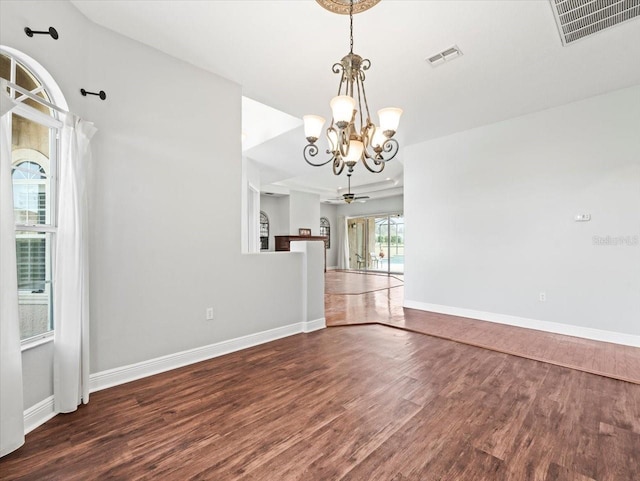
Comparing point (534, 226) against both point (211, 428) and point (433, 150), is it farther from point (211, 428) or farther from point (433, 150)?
point (211, 428)

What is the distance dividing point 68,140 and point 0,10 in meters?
0.75

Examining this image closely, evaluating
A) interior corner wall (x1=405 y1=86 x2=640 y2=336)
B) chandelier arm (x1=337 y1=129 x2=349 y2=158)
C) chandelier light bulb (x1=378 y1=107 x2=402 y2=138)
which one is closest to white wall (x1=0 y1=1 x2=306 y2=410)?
chandelier arm (x1=337 y1=129 x2=349 y2=158)

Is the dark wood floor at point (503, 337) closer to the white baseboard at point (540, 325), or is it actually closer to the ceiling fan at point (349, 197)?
the white baseboard at point (540, 325)

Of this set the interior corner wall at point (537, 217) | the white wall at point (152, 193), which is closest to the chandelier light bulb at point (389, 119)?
the white wall at point (152, 193)

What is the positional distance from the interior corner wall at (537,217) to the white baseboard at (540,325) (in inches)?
2.2

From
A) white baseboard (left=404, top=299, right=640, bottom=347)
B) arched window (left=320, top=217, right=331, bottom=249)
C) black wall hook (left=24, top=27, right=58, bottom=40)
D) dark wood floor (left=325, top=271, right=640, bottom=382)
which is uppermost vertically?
black wall hook (left=24, top=27, right=58, bottom=40)

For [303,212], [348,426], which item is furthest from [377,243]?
[348,426]

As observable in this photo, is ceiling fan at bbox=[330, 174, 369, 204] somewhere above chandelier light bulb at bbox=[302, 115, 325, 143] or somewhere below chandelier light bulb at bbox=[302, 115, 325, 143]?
above

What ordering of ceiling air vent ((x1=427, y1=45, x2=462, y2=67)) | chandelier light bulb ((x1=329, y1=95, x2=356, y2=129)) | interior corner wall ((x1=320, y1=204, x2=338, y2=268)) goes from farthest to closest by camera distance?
interior corner wall ((x1=320, y1=204, x2=338, y2=268))
ceiling air vent ((x1=427, y1=45, x2=462, y2=67))
chandelier light bulb ((x1=329, y1=95, x2=356, y2=129))

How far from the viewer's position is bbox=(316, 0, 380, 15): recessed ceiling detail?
2.13m

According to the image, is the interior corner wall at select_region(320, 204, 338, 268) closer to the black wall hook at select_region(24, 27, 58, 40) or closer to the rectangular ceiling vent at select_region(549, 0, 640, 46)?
the rectangular ceiling vent at select_region(549, 0, 640, 46)

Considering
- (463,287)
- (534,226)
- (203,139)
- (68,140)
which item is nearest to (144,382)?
(68,140)

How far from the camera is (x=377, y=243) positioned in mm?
12711

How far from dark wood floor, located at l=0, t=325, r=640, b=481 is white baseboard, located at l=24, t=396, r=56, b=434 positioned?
6cm
